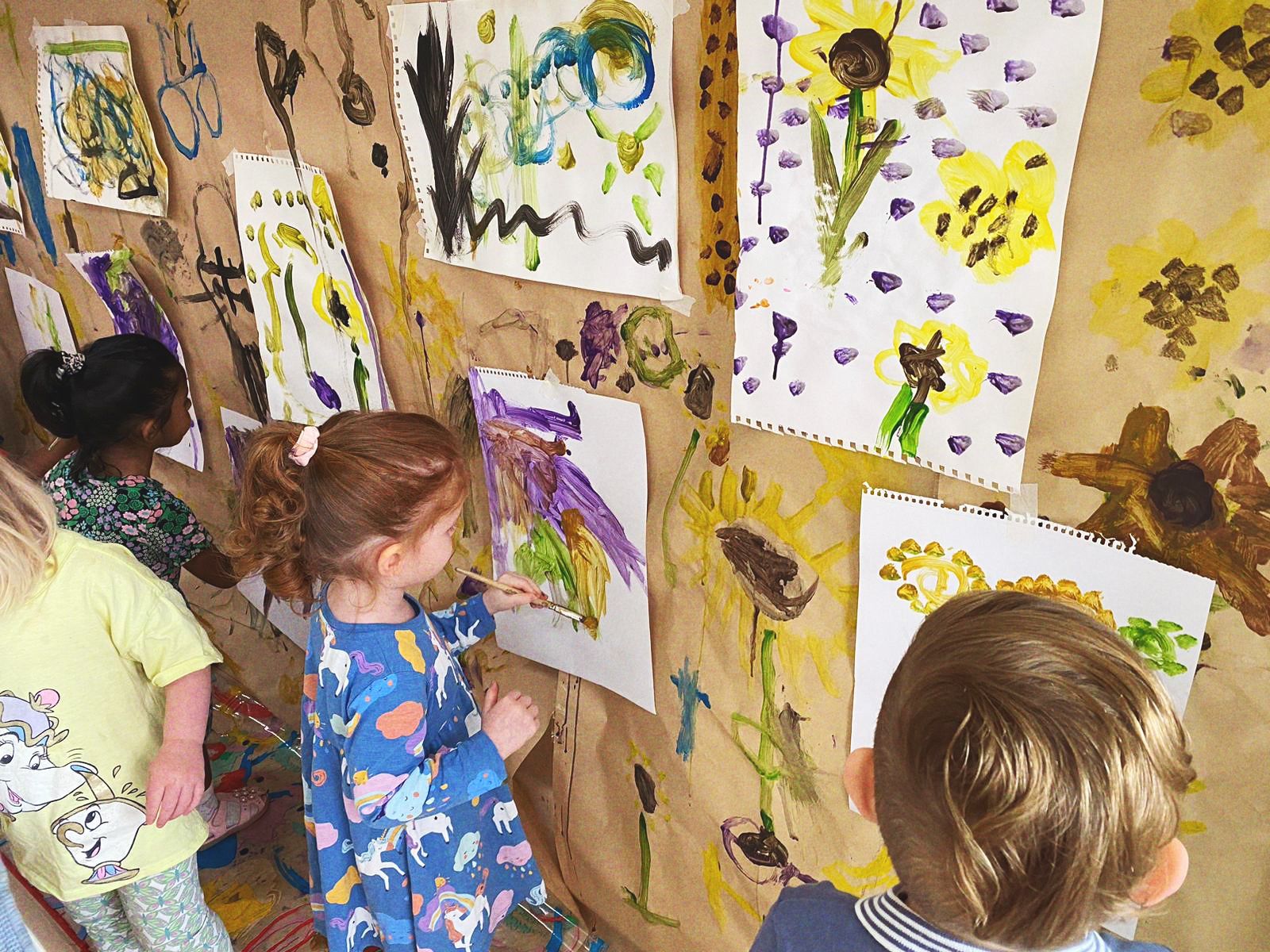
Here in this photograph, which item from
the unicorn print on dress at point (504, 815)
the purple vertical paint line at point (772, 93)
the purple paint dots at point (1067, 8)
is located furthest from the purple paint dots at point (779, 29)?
the unicorn print on dress at point (504, 815)

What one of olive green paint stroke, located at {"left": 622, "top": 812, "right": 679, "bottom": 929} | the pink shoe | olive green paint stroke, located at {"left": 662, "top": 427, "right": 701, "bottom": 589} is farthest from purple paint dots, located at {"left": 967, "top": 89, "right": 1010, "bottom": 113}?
the pink shoe

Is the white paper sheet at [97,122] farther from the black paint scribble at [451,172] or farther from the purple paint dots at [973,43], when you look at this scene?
the purple paint dots at [973,43]

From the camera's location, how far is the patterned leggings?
1.34 metres

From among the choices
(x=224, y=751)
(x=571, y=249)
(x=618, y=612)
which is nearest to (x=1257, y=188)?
(x=571, y=249)

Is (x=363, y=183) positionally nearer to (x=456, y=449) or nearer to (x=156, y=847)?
(x=456, y=449)

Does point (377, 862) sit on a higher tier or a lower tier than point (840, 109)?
lower

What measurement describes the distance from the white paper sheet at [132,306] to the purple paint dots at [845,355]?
1629 millimetres

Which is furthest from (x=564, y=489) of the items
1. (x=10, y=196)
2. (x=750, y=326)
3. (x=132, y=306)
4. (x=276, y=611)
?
(x=10, y=196)

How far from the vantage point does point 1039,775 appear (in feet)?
1.79

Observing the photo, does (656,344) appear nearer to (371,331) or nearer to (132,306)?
(371,331)

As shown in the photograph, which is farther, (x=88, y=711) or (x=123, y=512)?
(x=123, y=512)

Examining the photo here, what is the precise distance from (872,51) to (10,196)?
98.0 inches

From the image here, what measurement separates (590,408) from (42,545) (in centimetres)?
70

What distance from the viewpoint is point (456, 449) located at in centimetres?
121
